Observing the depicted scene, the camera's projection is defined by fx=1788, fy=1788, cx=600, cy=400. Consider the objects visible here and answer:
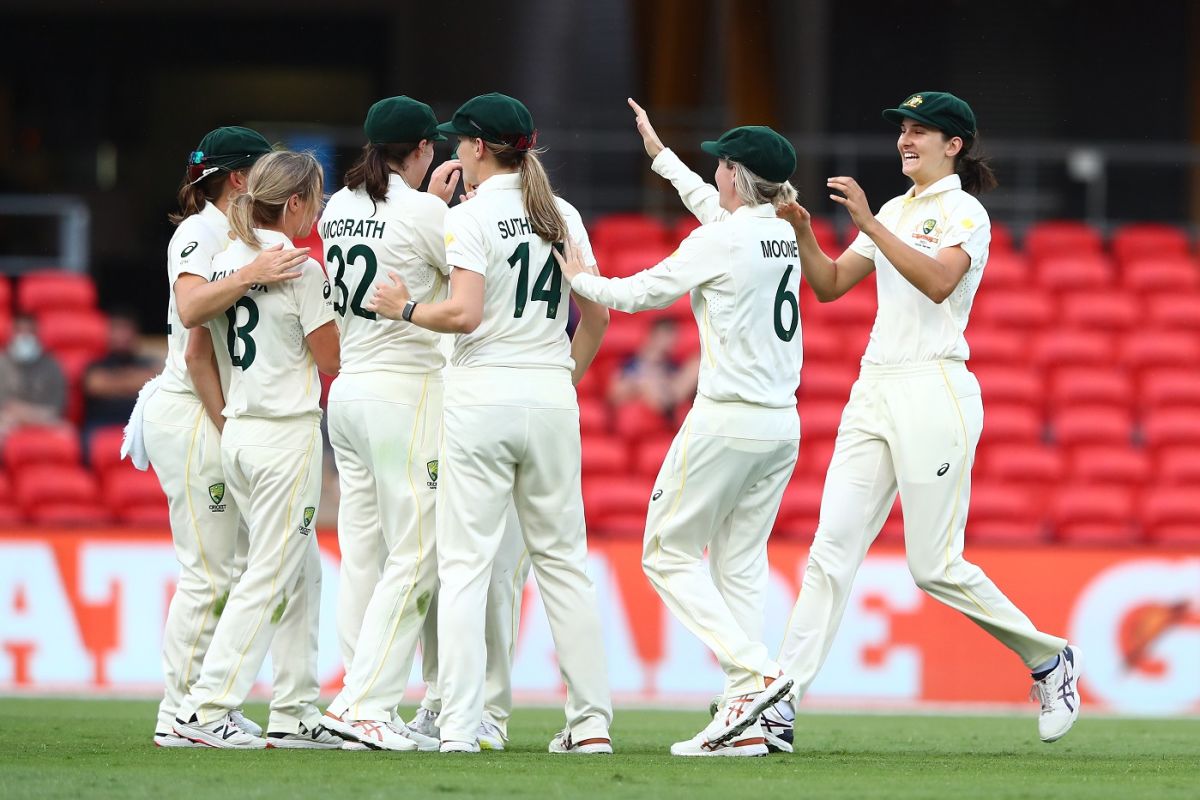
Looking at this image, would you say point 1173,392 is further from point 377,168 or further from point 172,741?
point 172,741

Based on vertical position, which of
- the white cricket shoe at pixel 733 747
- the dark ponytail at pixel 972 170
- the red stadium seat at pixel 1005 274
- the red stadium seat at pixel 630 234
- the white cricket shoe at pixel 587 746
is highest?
the dark ponytail at pixel 972 170

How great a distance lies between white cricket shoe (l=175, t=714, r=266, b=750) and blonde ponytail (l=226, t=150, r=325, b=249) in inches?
66.0

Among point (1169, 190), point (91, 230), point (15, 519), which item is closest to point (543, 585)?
point (15, 519)

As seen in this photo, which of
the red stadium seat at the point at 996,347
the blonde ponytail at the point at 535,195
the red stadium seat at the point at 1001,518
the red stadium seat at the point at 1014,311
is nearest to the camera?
the blonde ponytail at the point at 535,195

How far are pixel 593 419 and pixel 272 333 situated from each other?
613 cm

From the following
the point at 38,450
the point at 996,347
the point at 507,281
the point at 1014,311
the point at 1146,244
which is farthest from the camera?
the point at 1146,244

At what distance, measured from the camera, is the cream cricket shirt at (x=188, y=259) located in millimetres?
6305

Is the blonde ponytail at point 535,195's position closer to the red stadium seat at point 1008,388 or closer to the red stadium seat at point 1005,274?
the red stadium seat at point 1008,388

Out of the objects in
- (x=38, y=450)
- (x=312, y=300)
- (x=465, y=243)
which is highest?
(x=465, y=243)

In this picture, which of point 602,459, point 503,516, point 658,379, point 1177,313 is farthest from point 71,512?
point 1177,313

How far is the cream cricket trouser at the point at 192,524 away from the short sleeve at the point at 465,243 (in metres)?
1.23

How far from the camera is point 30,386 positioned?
1243 centimetres

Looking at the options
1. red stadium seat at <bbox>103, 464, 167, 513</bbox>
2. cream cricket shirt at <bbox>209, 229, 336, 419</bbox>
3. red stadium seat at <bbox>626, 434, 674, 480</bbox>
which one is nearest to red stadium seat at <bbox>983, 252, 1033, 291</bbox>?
red stadium seat at <bbox>626, 434, 674, 480</bbox>

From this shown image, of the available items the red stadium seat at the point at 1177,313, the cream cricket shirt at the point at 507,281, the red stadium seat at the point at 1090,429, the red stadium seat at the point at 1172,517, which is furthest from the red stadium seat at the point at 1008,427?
the cream cricket shirt at the point at 507,281
